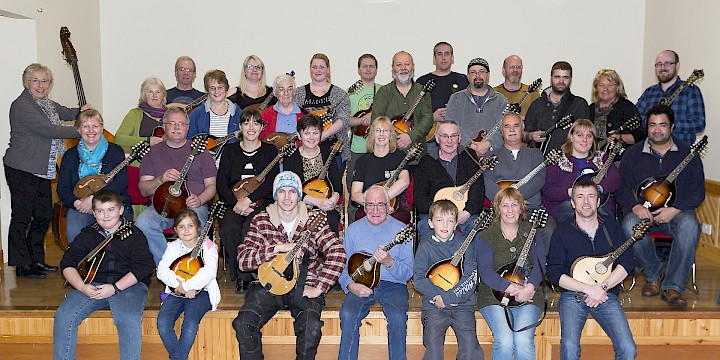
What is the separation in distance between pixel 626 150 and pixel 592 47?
2544 millimetres


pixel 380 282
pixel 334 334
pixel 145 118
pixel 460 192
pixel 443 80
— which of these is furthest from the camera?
pixel 443 80

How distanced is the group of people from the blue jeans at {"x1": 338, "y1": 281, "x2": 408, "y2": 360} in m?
0.01

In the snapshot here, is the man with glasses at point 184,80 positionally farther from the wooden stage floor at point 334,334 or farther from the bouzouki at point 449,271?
the bouzouki at point 449,271

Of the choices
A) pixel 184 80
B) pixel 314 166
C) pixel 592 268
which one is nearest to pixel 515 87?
pixel 314 166

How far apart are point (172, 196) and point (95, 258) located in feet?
2.36

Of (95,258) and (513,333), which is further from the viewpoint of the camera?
(95,258)

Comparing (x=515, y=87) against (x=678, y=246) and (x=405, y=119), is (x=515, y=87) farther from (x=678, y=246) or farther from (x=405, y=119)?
(x=678, y=246)

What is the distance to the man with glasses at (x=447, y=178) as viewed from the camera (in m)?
4.70

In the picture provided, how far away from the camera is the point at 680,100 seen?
5.29 m

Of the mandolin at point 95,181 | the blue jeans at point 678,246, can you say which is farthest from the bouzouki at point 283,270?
the blue jeans at point 678,246

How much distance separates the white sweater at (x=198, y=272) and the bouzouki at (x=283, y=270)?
277 mm

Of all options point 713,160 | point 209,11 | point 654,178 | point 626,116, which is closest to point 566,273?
point 654,178

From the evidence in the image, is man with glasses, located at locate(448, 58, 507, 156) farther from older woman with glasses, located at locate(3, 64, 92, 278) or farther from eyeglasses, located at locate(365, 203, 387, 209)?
older woman with glasses, located at locate(3, 64, 92, 278)

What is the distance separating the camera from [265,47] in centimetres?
729
